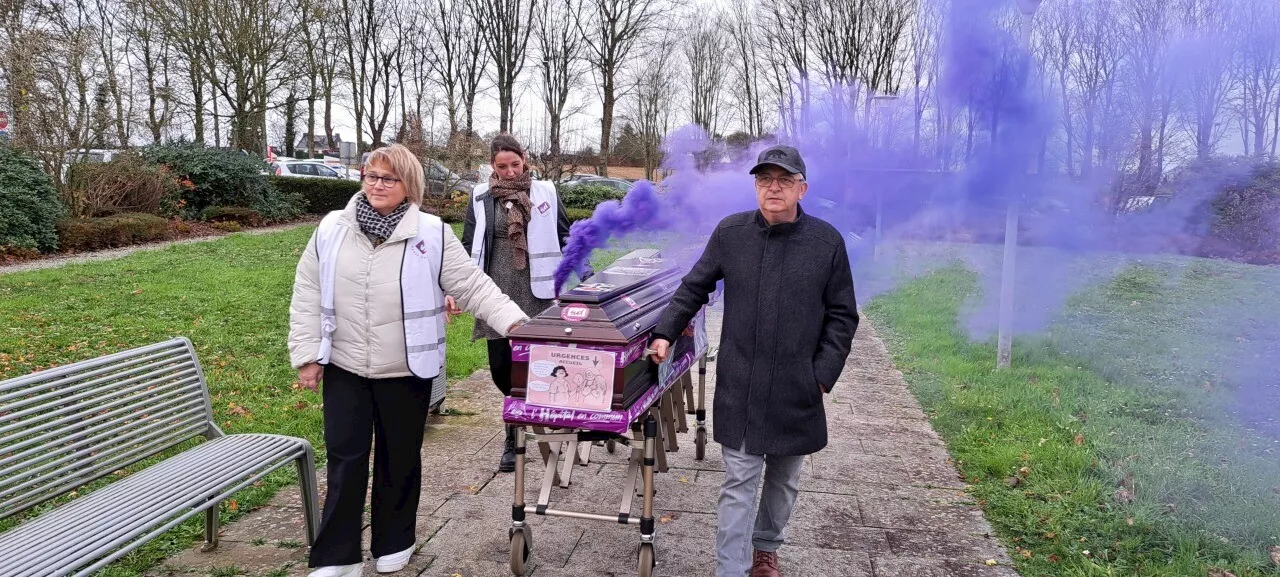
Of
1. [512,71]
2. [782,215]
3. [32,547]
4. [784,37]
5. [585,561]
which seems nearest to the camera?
[32,547]

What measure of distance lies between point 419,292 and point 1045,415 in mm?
4277

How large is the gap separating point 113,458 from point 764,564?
2.64 m

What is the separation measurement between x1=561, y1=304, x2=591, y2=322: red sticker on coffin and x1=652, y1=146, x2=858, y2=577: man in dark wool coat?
0.58 metres

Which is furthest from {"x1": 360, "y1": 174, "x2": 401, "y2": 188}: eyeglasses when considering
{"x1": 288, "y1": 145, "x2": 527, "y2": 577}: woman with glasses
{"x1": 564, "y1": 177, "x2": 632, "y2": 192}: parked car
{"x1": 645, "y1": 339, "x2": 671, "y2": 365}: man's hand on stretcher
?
{"x1": 564, "y1": 177, "x2": 632, "y2": 192}: parked car

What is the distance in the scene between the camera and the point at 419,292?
10.4ft

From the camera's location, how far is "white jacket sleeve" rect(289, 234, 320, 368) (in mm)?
3084

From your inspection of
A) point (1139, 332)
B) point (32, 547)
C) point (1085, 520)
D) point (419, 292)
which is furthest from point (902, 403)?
point (32, 547)

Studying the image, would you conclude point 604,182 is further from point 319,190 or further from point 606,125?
point 319,190

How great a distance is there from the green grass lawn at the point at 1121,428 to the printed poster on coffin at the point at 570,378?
76.8 inches

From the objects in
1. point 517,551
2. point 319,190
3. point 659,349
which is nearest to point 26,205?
point 319,190

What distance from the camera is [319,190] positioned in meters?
23.0

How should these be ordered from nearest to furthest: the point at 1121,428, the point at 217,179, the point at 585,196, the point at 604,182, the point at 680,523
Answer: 1. the point at 680,523
2. the point at 1121,428
3. the point at 217,179
4. the point at 585,196
5. the point at 604,182

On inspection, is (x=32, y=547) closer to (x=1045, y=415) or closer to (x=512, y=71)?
(x=1045, y=415)

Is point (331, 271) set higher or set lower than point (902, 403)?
higher
